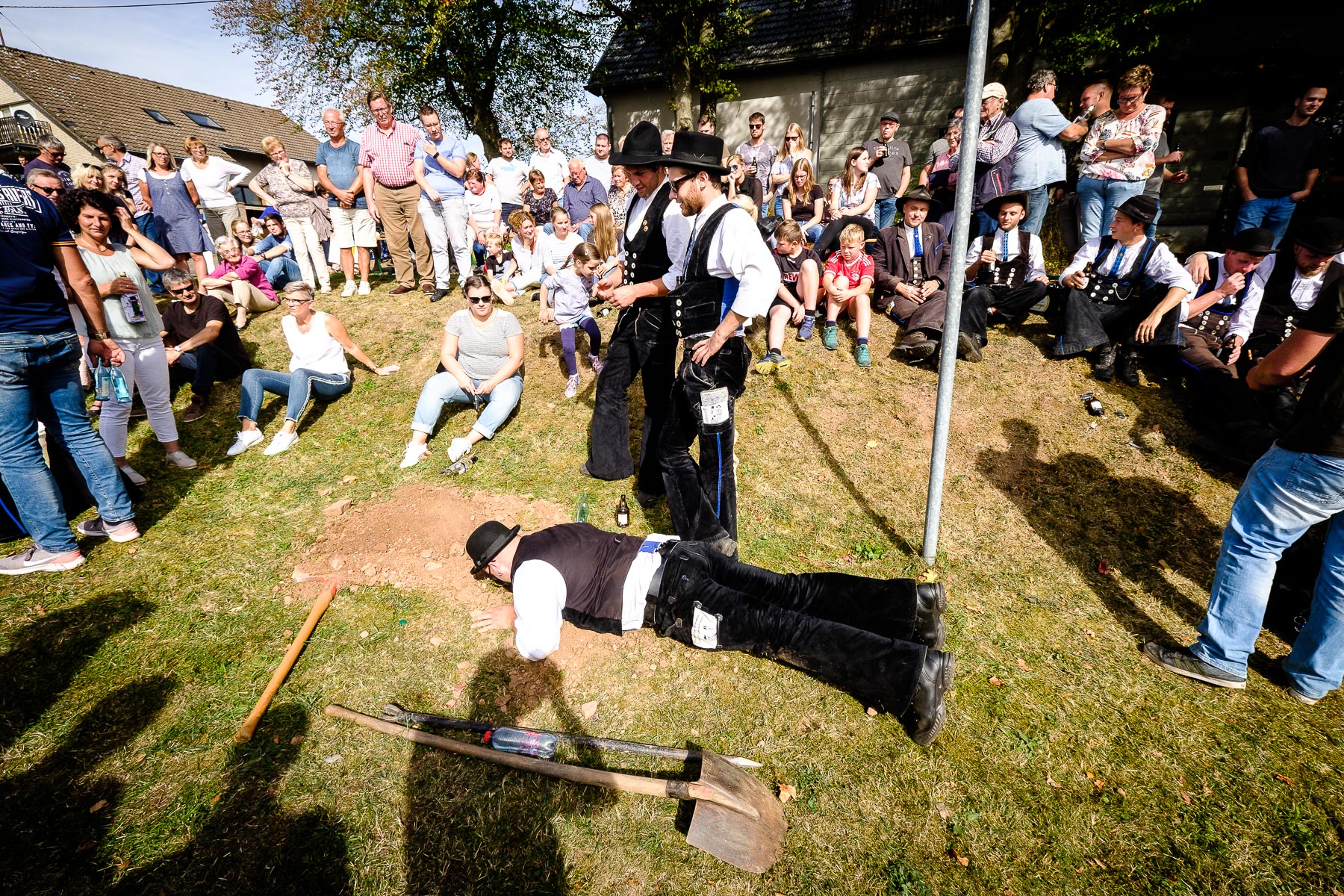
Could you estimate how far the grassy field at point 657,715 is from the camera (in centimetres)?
272

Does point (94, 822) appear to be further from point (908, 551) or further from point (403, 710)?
point (908, 551)

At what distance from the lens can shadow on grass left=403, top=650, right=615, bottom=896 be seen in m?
2.69

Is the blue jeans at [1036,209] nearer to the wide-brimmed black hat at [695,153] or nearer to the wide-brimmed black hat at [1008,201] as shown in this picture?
the wide-brimmed black hat at [1008,201]

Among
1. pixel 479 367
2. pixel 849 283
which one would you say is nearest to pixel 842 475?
pixel 849 283

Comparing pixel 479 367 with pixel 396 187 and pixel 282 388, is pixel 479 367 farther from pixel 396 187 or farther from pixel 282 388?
pixel 396 187

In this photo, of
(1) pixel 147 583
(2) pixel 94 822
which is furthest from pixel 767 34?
(2) pixel 94 822

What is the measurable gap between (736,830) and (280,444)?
615cm

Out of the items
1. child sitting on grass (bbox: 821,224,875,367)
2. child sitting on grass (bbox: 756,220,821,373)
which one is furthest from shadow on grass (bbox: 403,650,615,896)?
child sitting on grass (bbox: 821,224,875,367)

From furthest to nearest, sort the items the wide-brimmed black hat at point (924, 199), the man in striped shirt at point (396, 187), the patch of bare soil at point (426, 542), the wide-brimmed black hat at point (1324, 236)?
the man in striped shirt at point (396, 187) → the wide-brimmed black hat at point (924, 199) → the wide-brimmed black hat at point (1324, 236) → the patch of bare soil at point (426, 542)

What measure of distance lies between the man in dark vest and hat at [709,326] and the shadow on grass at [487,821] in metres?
1.68

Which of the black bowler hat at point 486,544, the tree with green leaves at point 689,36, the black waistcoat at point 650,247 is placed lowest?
the black bowler hat at point 486,544

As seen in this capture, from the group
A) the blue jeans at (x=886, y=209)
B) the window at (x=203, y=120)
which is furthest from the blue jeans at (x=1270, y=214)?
the window at (x=203, y=120)

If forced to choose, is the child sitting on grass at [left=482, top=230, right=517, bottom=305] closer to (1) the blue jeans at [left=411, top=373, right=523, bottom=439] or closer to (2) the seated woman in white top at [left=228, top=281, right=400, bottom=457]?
(2) the seated woman in white top at [left=228, top=281, right=400, bottom=457]

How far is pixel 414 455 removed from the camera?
6035mm
